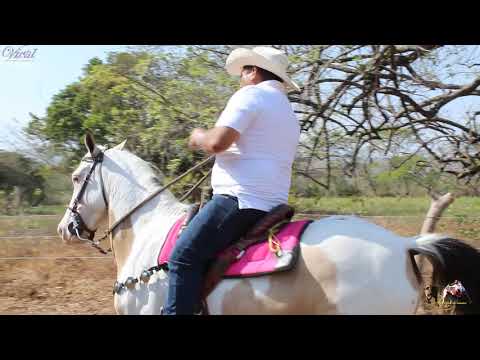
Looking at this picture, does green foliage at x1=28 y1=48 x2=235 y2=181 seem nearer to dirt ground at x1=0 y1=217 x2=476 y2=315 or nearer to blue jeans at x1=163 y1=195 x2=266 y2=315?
dirt ground at x1=0 y1=217 x2=476 y2=315

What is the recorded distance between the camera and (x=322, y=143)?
21.2 ft

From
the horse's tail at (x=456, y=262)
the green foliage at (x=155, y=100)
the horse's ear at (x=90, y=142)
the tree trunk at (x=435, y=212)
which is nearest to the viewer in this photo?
the horse's tail at (x=456, y=262)

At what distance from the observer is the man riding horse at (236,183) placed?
3068 mm

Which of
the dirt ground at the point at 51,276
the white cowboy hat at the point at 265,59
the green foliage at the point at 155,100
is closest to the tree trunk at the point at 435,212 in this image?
the dirt ground at the point at 51,276

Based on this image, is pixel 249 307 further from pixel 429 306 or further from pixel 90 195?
pixel 429 306

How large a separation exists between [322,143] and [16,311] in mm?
4121

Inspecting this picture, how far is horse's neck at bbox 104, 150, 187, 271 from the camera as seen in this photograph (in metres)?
3.71

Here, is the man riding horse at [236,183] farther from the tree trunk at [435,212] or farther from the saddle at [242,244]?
the tree trunk at [435,212]

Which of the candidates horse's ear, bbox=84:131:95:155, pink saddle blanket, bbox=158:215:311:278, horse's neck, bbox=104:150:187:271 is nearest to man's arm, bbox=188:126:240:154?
pink saddle blanket, bbox=158:215:311:278

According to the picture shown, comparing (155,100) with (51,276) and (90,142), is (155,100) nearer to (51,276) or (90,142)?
(90,142)

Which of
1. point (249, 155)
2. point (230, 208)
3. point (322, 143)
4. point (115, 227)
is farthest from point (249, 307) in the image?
point (322, 143)

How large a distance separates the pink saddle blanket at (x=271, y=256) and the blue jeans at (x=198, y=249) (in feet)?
0.51

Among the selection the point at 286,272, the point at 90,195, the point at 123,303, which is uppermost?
the point at 90,195

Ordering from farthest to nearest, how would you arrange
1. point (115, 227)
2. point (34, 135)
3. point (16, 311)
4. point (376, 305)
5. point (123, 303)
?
1. point (34, 135)
2. point (16, 311)
3. point (115, 227)
4. point (123, 303)
5. point (376, 305)
